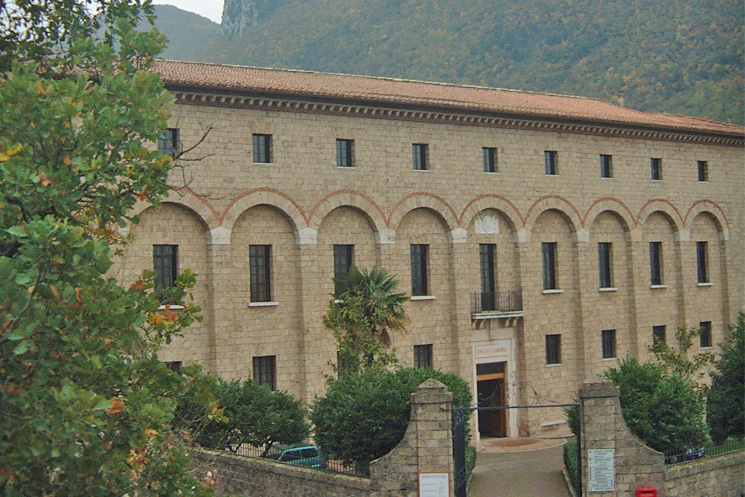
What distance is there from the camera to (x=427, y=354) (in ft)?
107

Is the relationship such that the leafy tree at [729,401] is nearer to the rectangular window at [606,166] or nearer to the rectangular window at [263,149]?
the rectangular window at [606,166]

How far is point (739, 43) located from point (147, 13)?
214ft

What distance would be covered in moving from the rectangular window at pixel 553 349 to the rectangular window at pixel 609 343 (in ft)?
7.29

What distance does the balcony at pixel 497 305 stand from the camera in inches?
1316

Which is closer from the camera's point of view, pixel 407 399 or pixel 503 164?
pixel 407 399

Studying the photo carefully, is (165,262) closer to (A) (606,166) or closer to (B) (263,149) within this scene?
(B) (263,149)

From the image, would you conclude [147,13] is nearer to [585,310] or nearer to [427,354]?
[427,354]

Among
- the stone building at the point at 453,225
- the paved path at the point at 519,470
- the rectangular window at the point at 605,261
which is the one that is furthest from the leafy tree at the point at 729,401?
the rectangular window at the point at 605,261

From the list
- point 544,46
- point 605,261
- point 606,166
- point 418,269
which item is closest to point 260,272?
point 418,269

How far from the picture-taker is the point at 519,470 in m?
27.9

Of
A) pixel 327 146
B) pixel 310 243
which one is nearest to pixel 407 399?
pixel 310 243

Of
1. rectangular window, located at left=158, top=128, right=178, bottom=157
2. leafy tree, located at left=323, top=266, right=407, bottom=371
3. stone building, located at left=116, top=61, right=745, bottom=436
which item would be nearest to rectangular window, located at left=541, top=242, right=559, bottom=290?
stone building, located at left=116, top=61, right=745, bottom=436

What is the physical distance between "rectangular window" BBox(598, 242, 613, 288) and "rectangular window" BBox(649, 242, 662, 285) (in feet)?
6.86

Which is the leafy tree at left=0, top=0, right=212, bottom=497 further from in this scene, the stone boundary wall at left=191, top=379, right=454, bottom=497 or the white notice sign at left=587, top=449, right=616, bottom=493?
the white notice sign at left=587, top=449, right=616, bottom=493
